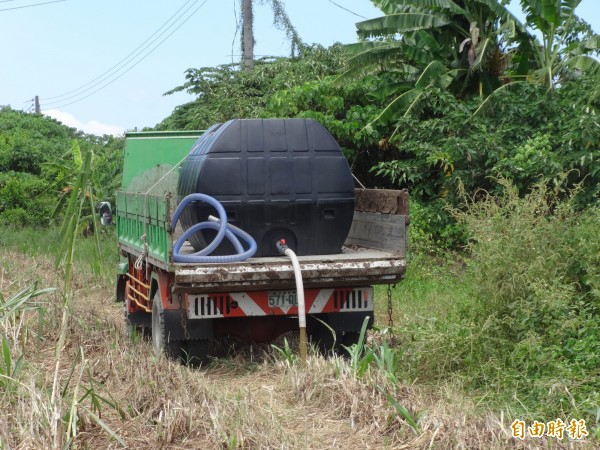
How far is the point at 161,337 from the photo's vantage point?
315 inches

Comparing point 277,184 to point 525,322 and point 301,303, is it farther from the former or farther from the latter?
point 525,322

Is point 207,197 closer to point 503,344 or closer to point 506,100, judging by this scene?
point 503,344

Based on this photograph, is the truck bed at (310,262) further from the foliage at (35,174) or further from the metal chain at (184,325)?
the foliage at (35,174)

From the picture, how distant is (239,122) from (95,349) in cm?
237

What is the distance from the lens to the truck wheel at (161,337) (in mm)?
7867

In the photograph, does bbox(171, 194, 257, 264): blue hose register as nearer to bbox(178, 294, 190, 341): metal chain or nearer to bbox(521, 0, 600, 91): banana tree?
bbox(178, 294, 190, 341): metal chain

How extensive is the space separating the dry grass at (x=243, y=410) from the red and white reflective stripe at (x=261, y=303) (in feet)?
1.81

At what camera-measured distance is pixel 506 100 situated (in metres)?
15.4

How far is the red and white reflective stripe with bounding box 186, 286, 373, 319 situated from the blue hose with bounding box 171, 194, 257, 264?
1.09ft

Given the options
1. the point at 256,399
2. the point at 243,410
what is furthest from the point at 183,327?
the point at 243,410

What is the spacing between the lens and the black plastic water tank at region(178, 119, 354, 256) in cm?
799

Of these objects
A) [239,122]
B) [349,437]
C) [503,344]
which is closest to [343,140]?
[239,122]

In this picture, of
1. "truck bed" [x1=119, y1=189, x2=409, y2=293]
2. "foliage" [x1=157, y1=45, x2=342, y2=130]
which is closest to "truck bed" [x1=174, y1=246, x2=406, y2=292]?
"truck bed" [x1=119, y1=189, x2=409, y2=293]

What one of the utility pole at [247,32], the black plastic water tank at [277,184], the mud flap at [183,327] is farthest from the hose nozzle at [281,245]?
the utility pole at [247,32]
